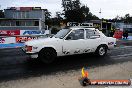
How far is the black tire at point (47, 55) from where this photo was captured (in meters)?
9.70

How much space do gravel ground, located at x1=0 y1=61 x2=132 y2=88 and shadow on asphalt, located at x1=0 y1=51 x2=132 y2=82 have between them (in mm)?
428

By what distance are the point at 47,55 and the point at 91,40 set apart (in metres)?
2.53

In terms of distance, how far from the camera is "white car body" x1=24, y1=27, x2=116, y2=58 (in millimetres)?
9563

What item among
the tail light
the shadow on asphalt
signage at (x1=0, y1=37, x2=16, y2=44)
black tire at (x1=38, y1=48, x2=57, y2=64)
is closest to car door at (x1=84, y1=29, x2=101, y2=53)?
the shadow on asphalt

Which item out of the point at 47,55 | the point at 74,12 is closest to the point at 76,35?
the point at 47,55

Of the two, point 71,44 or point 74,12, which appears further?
point 74,12

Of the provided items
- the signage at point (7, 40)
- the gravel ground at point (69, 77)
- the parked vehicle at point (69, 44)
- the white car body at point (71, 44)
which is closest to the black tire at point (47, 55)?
the parked vehicle at point (69, 44)

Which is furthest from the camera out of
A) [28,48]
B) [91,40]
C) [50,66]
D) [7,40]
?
[7,40]

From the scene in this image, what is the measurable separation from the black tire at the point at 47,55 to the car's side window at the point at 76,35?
1032 mm

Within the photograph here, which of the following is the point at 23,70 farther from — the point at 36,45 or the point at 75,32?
the point at 75,32

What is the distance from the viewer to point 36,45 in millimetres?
9500

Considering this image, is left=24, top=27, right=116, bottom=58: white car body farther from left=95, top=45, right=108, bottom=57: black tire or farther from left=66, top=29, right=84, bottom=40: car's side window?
left=95, top=45, right=108, bottom=57: black tire

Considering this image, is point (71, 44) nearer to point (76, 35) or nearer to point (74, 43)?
point (74, 43)

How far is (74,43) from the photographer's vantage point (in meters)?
10.4
